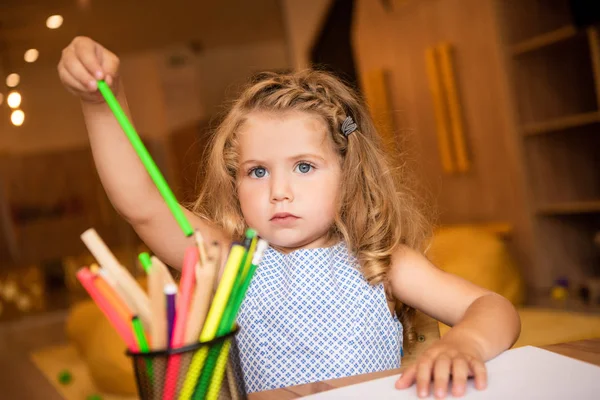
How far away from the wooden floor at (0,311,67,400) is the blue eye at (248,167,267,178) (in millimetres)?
1996

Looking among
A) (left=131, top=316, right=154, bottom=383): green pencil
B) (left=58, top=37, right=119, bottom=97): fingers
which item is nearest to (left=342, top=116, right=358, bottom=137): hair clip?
(left=58, top=37, right=119, bottom=97): fingers

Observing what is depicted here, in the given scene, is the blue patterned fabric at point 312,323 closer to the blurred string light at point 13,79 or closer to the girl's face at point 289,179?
the girl's face at point 289,179

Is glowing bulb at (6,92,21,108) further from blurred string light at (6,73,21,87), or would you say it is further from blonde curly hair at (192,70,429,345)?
blonde curly hair at (192,70,429,345)

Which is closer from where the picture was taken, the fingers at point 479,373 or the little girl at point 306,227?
the fingers at point 479,373

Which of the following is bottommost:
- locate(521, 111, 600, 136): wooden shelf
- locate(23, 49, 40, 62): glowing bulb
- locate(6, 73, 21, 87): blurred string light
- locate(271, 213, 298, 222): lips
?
locate(521, 111, 600, 136): wooden shelf

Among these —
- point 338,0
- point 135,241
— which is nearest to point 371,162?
point 338,0

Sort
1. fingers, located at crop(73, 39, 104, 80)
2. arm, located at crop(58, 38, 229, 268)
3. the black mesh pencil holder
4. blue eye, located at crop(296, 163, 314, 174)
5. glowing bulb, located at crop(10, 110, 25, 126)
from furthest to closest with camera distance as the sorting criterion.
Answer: glowing bulb, located at crop(10, 110, 25, 126), blue eye, located at crop(296, 163, 314, 174), arm, located at crop(58, 38, 229, 268), fingers, located at crop(73, 39, 104, 80), the black mesh pencil holder

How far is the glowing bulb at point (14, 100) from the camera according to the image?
12.3 feet

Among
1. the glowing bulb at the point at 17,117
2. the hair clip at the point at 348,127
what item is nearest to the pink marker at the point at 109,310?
the hair clip at the point at 348,127

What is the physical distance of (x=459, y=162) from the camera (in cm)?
290

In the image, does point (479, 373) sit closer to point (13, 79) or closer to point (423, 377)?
point (423, 377)

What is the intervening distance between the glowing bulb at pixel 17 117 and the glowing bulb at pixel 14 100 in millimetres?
42

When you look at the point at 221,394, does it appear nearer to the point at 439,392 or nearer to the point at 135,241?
the point at 439,392

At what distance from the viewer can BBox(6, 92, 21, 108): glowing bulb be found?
3.76 metres
